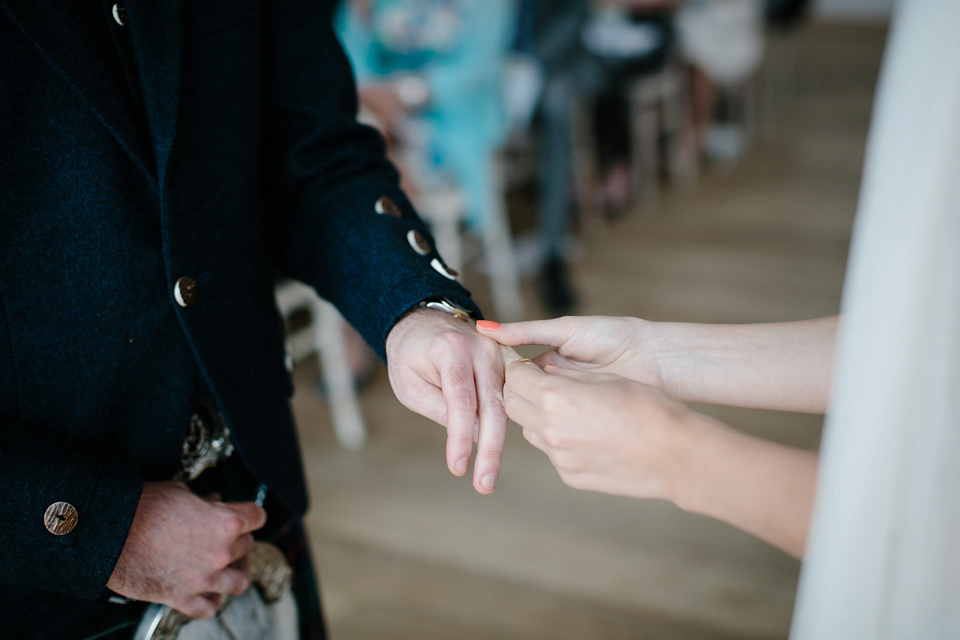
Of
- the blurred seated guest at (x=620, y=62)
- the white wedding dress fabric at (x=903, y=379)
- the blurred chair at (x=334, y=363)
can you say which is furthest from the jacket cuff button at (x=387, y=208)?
the blurred seated guest at (x=620, y=62)

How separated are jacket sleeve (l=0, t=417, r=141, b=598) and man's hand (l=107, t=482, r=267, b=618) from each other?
3 cm

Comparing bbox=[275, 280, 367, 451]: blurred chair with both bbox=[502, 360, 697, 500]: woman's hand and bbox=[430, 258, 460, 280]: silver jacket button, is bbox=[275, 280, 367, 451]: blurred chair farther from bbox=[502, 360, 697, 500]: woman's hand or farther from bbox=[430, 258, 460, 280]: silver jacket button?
bbox=[502, 360, 697, 500]: woman's hand

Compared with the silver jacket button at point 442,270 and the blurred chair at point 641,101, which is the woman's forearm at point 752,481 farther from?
the blurred chair at point 641,101

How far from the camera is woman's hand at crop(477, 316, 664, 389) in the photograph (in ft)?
2.63

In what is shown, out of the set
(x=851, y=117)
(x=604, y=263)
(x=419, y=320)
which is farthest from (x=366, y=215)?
(x=851, y=117)

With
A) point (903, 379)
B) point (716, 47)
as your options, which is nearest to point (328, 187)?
point (903, 379)

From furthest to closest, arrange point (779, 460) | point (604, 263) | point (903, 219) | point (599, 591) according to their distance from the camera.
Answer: point (604, 263)
point (599, 591)
point (779, 460)
point (903, 219)

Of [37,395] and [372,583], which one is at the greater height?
[37,395]

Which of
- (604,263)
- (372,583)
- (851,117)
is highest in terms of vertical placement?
(851,117)

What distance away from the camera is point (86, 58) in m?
0.60

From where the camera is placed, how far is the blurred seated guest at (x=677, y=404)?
0.54 m

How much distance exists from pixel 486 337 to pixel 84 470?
0.39 meters

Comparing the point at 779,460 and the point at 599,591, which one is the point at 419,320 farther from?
the point at 599,591

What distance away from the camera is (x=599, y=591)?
168 centimetres
